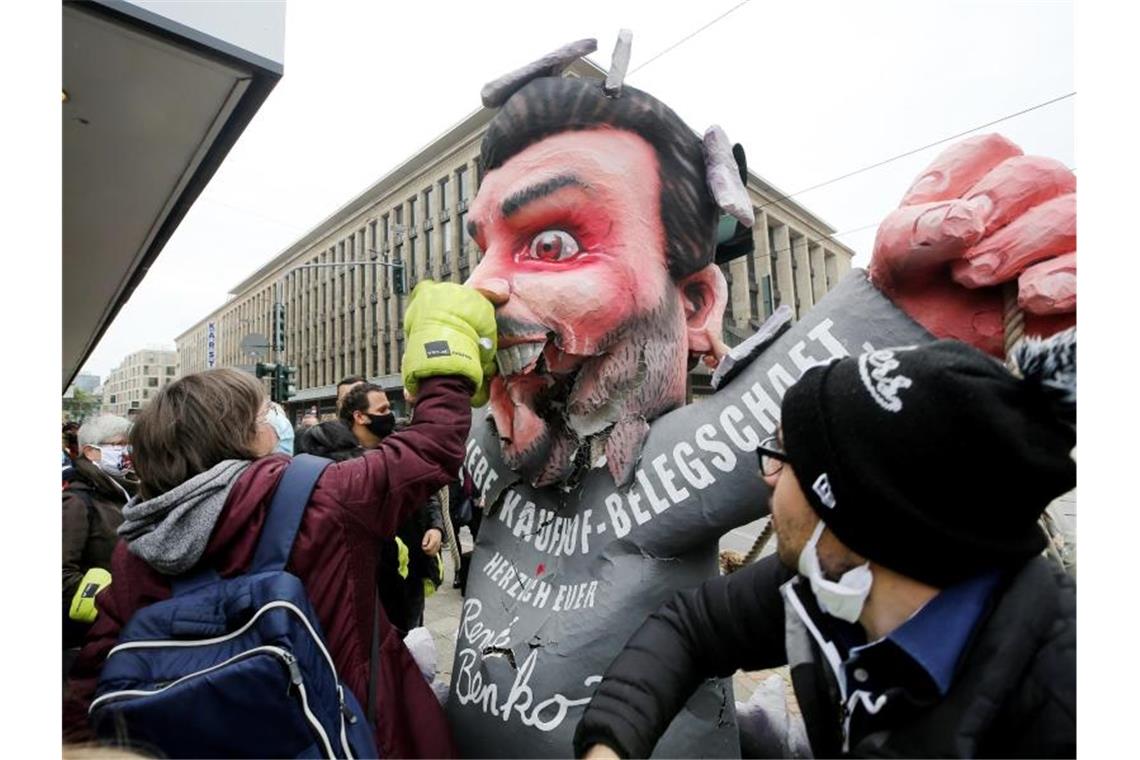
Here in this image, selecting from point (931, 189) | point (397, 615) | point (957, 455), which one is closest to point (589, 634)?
point (957, 455)

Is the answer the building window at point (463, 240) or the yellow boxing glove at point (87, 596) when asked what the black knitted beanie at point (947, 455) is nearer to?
the building window at point (463, 240)

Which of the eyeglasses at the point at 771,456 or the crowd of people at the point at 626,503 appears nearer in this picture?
the crowd of people at the point at 626,503

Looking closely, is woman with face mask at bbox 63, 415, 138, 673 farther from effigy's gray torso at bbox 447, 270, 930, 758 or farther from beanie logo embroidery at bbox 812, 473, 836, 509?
beanie logo embroidery at bbox 812, 473, 836, 509

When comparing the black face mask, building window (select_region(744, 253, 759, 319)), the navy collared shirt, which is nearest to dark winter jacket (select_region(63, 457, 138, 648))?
the black face mask

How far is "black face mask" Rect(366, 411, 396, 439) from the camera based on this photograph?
2.30 m

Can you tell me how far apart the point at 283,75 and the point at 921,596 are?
1.55 m

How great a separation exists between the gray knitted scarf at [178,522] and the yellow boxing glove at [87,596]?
108cm

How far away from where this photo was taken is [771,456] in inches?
28.7

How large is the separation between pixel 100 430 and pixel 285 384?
143 inches

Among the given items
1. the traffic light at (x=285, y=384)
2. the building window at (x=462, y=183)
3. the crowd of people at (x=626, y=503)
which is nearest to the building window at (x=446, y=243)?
the building window at (x=462, y=183)

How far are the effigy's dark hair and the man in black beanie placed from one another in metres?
0.64

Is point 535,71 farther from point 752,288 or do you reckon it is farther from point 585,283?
point 752,288

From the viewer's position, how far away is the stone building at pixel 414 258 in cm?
115

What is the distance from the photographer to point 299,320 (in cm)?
376
